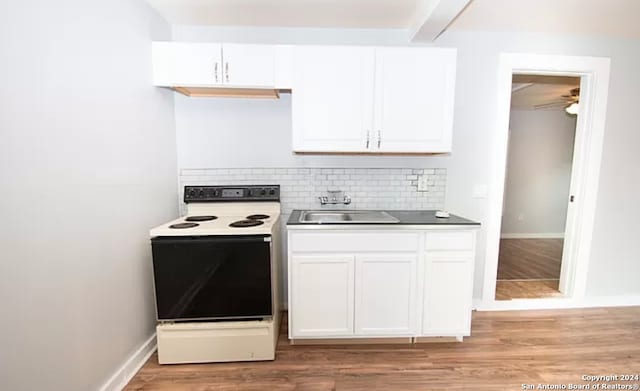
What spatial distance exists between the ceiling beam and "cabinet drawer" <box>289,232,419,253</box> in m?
1.46

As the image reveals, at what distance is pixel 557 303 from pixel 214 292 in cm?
300

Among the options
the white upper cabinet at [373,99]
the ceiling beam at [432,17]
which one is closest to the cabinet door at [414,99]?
the white upper cabinet at [373,99]

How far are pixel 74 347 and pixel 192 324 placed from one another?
0.60 meters

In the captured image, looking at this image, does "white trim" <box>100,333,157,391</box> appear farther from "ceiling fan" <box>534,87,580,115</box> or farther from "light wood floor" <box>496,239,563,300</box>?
"ceiling fan" <box>534,87,580,115</box>

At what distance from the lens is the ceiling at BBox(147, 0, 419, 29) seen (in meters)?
1.97

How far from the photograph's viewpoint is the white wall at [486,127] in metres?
2.36

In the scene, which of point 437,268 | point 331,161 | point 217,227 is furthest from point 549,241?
point 217,227

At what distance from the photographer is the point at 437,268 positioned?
1.98 metres

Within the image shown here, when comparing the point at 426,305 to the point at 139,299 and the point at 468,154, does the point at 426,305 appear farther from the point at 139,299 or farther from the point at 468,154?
the point at 139,299

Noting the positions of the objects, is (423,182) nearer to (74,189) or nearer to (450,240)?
(450,240)

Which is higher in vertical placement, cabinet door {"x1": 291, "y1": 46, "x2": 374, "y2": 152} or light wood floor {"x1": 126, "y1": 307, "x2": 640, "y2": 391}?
cabinet door {"x1": 291, "y1": 46, "x2": 374, "y2": 152}

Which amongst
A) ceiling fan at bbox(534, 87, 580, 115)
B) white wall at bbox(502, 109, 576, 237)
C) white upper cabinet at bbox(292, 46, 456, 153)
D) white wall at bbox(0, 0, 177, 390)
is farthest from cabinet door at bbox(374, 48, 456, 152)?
white wall at bbox(502, 109, 576, 237)

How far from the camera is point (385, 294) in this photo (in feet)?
6.48

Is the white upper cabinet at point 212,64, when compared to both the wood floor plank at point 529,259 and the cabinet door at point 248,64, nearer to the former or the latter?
the cabinet door at point 248,64
